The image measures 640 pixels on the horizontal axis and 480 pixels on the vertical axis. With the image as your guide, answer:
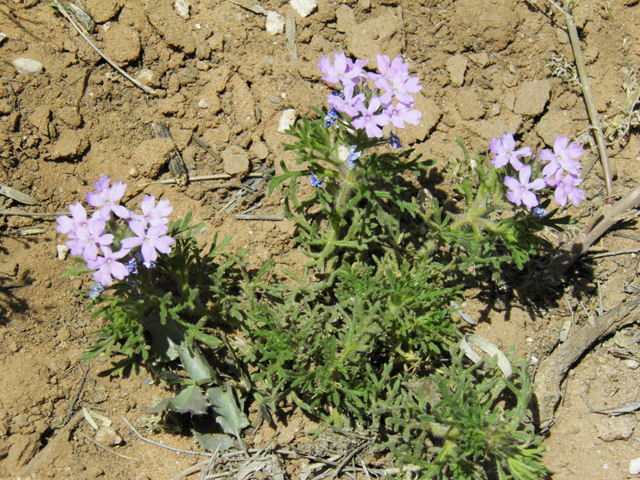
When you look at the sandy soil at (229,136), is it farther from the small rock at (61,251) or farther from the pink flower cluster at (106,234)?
the pink flower cluster at (106,234)

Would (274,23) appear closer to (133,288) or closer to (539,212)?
(133,288)

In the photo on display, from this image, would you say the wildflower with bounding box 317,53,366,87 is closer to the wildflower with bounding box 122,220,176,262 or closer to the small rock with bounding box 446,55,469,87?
the wildflower with bounding box 122,220,176,262

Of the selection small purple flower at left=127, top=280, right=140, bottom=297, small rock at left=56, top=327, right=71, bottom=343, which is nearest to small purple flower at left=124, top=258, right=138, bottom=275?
small purple flower at left=127, top=280, right=140, bottom=297

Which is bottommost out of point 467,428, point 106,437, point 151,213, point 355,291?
point 106,437

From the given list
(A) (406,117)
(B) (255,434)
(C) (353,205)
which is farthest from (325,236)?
(B) (255,434)

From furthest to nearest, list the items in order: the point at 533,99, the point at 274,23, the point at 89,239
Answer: the point at 533,99, the point at 274,23, the point at 89,239

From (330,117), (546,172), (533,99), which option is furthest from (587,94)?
(330,117)

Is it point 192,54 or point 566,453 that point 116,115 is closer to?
point 192,54
